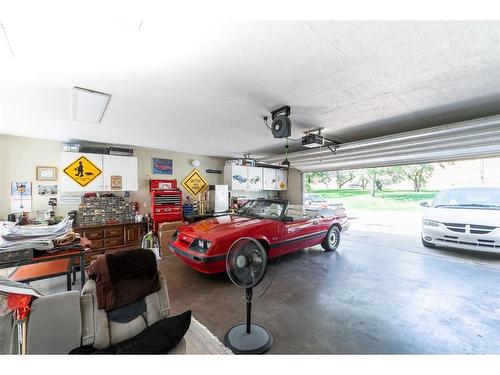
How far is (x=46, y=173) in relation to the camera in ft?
13.6

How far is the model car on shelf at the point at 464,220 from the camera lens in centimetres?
388

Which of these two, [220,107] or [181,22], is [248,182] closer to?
[220,107]

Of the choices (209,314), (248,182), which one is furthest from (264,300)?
(248,182)

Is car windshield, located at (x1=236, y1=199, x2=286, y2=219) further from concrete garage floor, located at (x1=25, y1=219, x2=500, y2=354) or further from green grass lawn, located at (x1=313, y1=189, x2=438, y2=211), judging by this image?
green grass lawn, located at (x1=313, y1=189, x2=438, y2=211)

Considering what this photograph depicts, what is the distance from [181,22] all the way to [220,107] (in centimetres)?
142

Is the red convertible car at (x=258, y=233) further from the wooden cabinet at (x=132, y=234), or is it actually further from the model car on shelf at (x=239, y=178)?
the model car on shelf at (x=239, y=178)

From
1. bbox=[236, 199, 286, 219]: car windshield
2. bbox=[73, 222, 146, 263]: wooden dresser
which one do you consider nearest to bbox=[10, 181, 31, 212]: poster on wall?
bbox=[73, 222, 146, 263]: wooden dresser

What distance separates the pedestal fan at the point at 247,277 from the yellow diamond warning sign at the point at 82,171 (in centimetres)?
400

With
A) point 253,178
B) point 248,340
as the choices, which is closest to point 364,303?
point 248,340

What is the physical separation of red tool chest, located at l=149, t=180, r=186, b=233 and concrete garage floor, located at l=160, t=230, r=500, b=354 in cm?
122

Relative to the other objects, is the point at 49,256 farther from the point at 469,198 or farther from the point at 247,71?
the point at 469,198

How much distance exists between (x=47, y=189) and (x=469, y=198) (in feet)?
29.5

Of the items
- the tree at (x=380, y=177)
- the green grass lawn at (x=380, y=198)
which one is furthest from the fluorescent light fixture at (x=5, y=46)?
the tree at (x=380, y=177)

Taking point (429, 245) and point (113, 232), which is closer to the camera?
point (113, 232)
